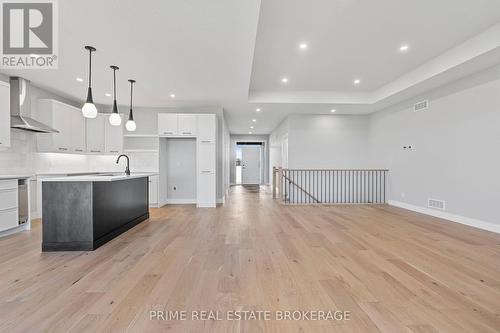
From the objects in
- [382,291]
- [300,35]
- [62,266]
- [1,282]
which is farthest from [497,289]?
[1,282]

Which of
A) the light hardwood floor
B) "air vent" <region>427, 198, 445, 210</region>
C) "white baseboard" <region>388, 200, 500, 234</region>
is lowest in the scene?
the light hardwood floor

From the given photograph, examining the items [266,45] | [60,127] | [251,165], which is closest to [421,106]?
[266,45]

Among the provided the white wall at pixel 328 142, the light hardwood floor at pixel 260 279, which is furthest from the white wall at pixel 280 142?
the light hardwood floor at pixel 260 279

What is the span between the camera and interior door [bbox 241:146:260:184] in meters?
13.5

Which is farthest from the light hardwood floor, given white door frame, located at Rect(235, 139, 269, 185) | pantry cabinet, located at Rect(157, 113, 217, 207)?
white door frame, located at Rect(235, 139, 269, 185)

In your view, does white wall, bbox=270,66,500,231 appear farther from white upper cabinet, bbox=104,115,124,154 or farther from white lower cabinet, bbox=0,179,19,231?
white lower cabinet, bbox=0,179,19,231

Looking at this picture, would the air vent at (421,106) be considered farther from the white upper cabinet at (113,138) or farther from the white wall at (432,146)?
the white upper cabinet at (113,138)

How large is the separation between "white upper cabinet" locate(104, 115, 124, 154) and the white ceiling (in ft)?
2.44

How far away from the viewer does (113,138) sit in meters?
5.88

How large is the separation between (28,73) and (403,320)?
629cm

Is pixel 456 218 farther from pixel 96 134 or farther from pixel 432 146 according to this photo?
pixel 96 134

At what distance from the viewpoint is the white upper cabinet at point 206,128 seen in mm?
5879

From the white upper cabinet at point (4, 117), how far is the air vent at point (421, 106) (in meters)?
8.24

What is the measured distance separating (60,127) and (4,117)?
1.18 m
